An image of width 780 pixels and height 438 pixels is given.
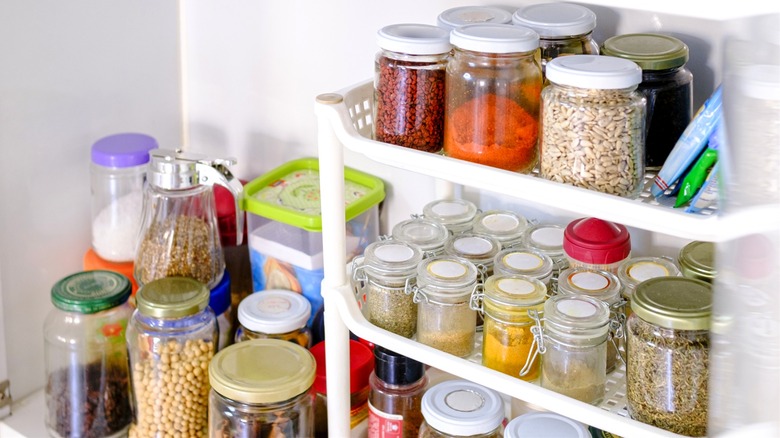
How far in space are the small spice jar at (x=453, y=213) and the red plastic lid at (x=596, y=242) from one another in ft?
0.50

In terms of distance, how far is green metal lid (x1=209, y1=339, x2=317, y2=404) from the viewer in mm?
1183

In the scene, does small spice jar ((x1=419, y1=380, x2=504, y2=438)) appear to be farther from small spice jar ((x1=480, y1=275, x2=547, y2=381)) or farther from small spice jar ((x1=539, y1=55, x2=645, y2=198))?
small spice jar ((x1=539, y1=55, x2=645, y2=198))

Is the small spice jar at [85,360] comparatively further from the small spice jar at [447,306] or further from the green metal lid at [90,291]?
the small spice jar at [447,306]

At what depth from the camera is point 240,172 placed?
5.16 feet

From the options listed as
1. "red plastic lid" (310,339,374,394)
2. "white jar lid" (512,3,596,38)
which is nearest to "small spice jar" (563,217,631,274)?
"white jar lid" (512,3,596,38)

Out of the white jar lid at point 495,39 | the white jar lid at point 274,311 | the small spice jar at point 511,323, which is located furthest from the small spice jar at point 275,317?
the white jar lid at point 495,39

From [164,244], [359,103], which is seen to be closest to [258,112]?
[164,244]

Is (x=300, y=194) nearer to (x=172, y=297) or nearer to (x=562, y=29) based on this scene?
(x=172, y=297)

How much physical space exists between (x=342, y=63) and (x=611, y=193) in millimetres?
586

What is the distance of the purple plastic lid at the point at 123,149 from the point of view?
139 cm

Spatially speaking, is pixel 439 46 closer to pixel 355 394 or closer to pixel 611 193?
pixel 611 193

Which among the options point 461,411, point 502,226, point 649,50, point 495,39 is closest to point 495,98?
point 495,39

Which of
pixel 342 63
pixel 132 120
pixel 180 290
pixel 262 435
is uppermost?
pixel 342 63

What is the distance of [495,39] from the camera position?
93cm
